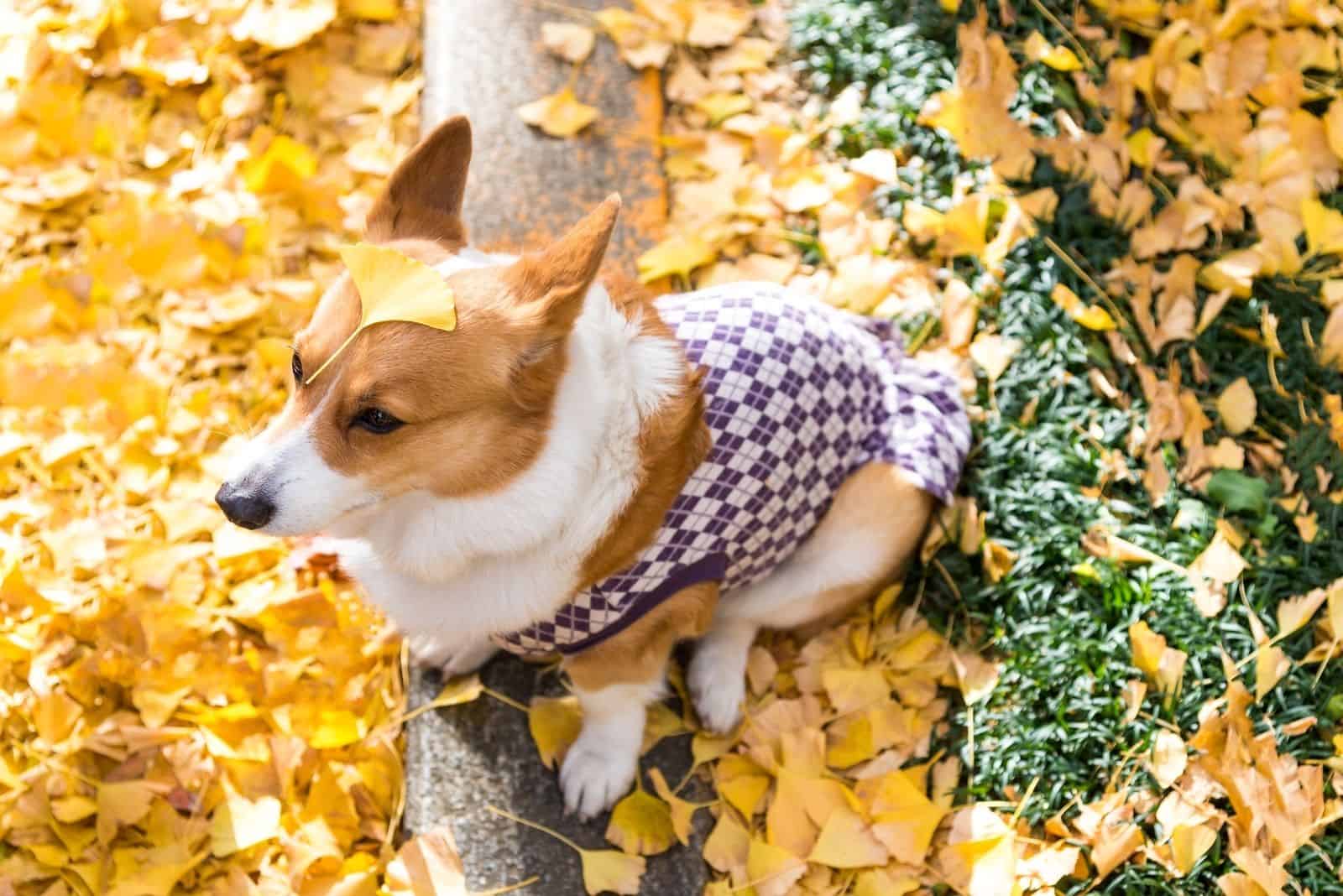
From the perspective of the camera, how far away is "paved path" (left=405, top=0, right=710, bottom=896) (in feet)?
8.15

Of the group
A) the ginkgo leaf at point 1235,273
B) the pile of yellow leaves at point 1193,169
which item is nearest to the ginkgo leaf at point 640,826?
the pile of yellow leaves at point 1193,169

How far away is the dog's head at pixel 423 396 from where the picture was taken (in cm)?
181

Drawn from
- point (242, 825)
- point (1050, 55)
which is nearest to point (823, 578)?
point (242, 825)

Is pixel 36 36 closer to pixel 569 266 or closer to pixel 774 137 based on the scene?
pixel 774 137

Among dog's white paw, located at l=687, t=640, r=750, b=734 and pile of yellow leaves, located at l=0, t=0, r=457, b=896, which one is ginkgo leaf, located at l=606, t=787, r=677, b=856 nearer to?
dog's white paw, located at l=687, t=640, r=750, b=734

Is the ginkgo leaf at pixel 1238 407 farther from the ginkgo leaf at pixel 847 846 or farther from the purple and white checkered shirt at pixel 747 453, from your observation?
the ginkgo leaf at pixel 847 846

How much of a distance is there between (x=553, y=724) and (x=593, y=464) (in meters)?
0.87

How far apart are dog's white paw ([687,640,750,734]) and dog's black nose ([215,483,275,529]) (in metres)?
1.19

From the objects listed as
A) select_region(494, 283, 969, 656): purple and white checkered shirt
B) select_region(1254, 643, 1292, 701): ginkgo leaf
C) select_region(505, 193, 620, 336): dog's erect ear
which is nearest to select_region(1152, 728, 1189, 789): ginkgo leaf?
select_region(1254, 643, 1292, 701): ginkgo leaf

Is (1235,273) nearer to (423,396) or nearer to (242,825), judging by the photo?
(423,396)

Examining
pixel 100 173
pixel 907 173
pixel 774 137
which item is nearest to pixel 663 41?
pixel 774 137

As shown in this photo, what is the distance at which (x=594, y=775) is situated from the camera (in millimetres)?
2506

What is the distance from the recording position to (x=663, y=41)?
372 centimetres

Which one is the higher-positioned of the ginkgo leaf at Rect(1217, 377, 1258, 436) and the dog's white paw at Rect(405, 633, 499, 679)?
the ginkgo leaf at Rect(1217, 377, 1258, 436)
